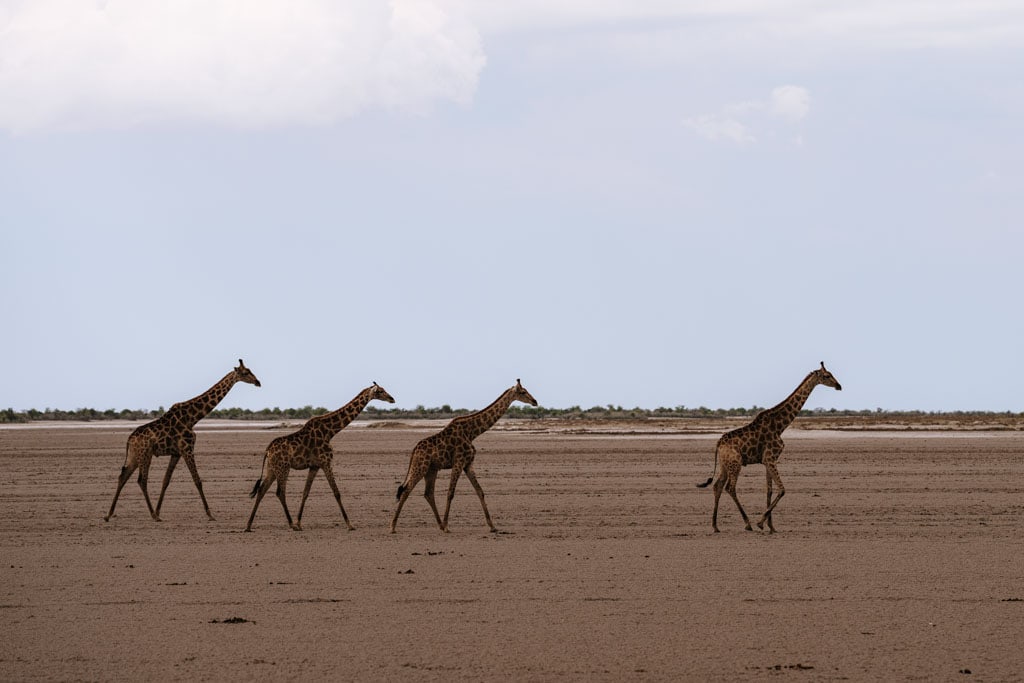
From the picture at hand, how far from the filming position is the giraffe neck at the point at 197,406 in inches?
802

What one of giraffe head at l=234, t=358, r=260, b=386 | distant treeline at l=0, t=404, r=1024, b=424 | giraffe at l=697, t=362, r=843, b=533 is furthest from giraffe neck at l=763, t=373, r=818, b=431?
distant treeline at l=0, t=404, r=1024, b=424

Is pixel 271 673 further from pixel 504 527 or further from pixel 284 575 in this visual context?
pixel 504 527

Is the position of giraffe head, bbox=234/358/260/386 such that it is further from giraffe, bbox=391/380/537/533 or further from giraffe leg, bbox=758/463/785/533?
giraffe leg, bbox=758/463/785/533

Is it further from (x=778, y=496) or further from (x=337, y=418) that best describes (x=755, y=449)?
(x=337, y=418)

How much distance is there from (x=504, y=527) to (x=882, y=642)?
8.57 meters

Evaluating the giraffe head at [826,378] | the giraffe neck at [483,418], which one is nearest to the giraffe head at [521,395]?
the giraffe neck at [483,418]

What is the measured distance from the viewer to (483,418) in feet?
62.8

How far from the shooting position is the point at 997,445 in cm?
3884

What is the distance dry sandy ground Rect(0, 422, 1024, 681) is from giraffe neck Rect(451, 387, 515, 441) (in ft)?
4.74

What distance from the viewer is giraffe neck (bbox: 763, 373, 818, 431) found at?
750 inches

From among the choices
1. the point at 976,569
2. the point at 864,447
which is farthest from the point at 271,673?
the point at 864,447

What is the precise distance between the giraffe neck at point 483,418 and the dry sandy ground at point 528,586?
4.74 feet

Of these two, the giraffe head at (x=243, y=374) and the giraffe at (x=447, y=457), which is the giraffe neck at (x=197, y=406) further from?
the giraffe at (x=447, y=457)

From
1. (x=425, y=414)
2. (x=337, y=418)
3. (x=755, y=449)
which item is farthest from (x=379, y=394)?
(x=425, y=414)
